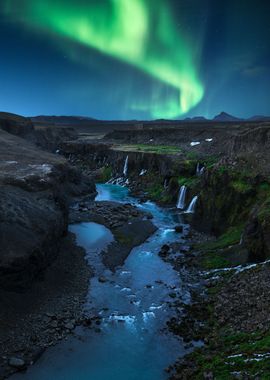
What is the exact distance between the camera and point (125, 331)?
1184 inches

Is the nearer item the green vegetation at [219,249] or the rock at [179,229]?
the green vegetation at [219,249]

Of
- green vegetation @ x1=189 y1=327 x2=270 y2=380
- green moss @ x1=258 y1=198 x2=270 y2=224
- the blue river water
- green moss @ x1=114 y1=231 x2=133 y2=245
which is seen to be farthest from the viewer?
green moss @ x1=114 y1=231 x2=133 y2=245

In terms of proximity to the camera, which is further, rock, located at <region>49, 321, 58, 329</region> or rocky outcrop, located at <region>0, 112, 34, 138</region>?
A: rocky outcrop, located at <region>0, 112, 34, 138</region>

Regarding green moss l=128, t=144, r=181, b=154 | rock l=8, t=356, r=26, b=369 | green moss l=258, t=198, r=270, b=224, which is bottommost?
rock l=8, t=356, r=26, b=369

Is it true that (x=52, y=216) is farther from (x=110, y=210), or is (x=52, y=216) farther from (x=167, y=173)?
(x=167, y=173)

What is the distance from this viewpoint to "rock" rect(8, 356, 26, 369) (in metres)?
25.1

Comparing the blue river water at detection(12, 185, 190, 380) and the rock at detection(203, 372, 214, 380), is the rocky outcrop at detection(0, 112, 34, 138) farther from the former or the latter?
the rock at detection(203, 372, 214, 380)

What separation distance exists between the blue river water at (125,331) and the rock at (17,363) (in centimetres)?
60

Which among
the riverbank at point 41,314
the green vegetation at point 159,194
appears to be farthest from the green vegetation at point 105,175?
the riverbank at point 41,314

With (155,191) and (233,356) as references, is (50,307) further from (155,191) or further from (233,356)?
(155,191)

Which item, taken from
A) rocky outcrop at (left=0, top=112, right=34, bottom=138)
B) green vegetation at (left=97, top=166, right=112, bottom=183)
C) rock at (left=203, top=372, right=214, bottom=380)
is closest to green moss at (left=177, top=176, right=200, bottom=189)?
green vegetation at (left=97, top=166, right=112, bottom=183)

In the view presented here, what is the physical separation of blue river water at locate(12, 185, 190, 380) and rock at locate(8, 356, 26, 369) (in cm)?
60

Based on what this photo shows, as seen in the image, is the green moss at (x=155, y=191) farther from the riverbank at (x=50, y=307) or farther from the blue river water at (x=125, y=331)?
the blue river water at (x=125, y=331)

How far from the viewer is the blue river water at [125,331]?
83.7ft
